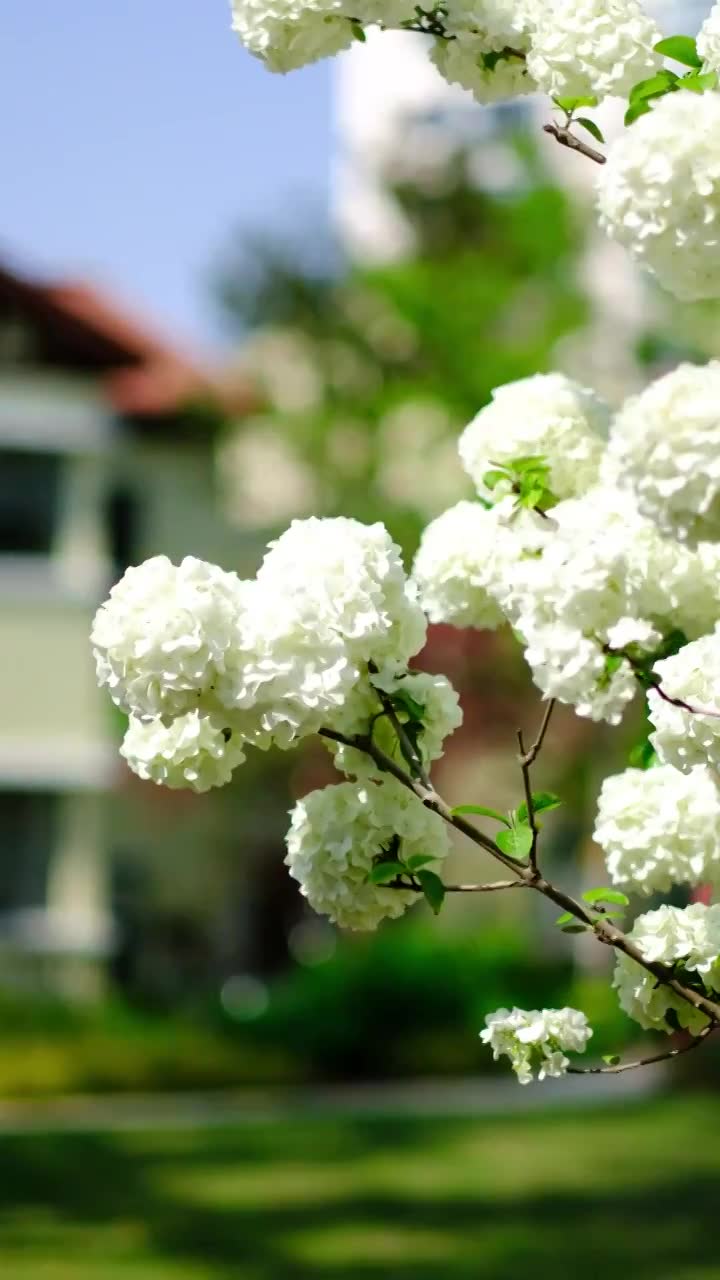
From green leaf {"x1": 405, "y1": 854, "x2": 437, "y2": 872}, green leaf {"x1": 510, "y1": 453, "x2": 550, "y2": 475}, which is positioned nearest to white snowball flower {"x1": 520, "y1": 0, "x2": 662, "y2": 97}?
green leaf {"x1": 510, "y1": 453, "x2": 550, "y2": 475}

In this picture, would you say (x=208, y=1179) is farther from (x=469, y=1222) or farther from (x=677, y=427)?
(x=677, y=427)

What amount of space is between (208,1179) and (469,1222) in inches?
81.7

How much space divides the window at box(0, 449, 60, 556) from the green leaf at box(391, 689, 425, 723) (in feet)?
62.8

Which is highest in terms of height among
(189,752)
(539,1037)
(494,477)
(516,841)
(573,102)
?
(573,102)

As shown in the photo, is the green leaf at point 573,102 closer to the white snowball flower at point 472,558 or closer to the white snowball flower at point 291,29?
the white snowball flower at point 291,29

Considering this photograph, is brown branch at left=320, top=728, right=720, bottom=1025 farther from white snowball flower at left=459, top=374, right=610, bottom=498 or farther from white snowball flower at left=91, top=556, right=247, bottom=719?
white snowball flower at left=459, top=374, right=610, bottom=498

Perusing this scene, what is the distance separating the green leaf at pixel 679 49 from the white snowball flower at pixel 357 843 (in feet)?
3.96

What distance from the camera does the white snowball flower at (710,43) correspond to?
3357 millimetres

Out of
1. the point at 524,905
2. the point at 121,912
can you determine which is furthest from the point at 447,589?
the point at 524,905

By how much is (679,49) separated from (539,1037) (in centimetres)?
155

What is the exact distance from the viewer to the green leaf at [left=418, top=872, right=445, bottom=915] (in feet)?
11.0

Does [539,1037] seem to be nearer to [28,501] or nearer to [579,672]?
[579,672]

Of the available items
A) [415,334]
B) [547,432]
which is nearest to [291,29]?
[547,432]

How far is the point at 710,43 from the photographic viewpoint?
11.1 feet
